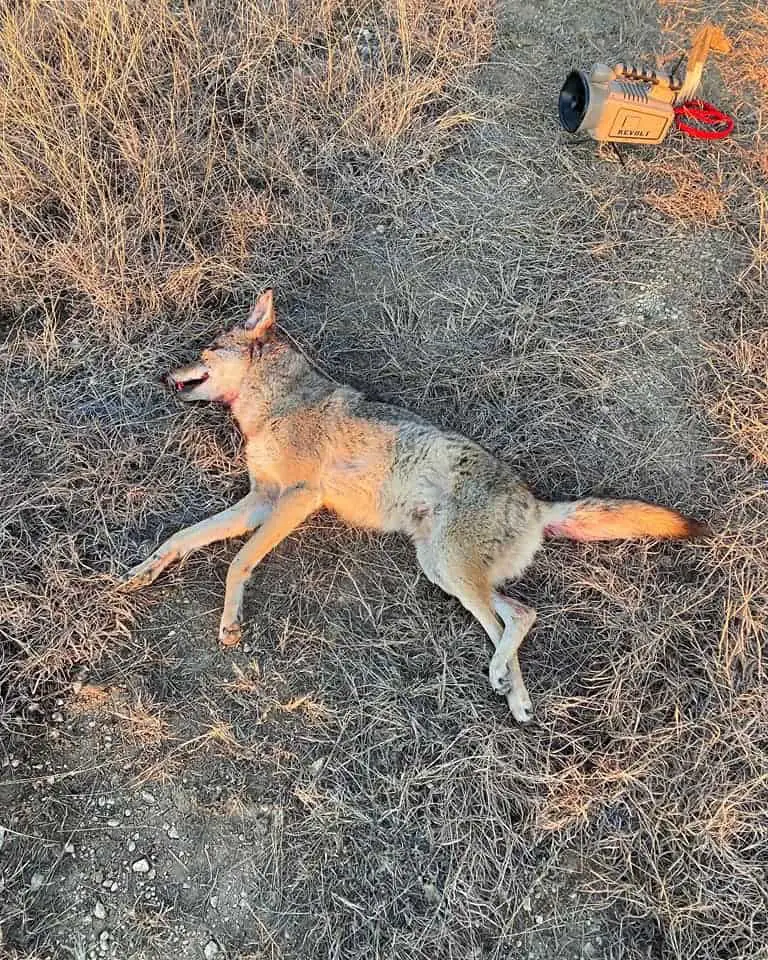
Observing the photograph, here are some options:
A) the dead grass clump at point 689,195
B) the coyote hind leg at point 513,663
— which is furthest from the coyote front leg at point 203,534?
the dead grass clump at point 689,195

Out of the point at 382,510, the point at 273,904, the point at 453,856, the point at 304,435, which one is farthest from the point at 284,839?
the point at 304,435

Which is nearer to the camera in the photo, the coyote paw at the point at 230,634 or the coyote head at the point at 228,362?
→ the coyote paw at the point at 230,634

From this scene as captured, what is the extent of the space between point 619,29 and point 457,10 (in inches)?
52.1

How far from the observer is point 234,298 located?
180 inches

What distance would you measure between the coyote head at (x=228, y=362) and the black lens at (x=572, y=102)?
2637 mm

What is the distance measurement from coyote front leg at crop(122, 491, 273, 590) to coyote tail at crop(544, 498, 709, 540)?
61.2 inches

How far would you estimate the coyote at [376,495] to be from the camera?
3.58 m

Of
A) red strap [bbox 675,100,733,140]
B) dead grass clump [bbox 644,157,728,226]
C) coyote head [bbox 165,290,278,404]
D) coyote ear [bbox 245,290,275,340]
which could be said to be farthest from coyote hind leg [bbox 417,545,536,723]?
red strap [bbox 675,100,733,140]

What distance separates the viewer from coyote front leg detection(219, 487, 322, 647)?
3.50 metres

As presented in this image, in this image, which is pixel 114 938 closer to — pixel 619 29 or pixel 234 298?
pixel 234 298

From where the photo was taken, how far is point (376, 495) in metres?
3.88

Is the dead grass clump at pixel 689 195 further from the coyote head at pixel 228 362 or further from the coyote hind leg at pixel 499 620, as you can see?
the coyote hind leg at pixel 499 620

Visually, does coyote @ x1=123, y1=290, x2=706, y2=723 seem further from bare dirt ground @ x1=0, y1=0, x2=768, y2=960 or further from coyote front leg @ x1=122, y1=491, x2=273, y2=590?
bare dirt ground @ x1=0, y1=0, x2=768, y2=960

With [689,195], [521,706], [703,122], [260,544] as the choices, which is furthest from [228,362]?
[703,122]
